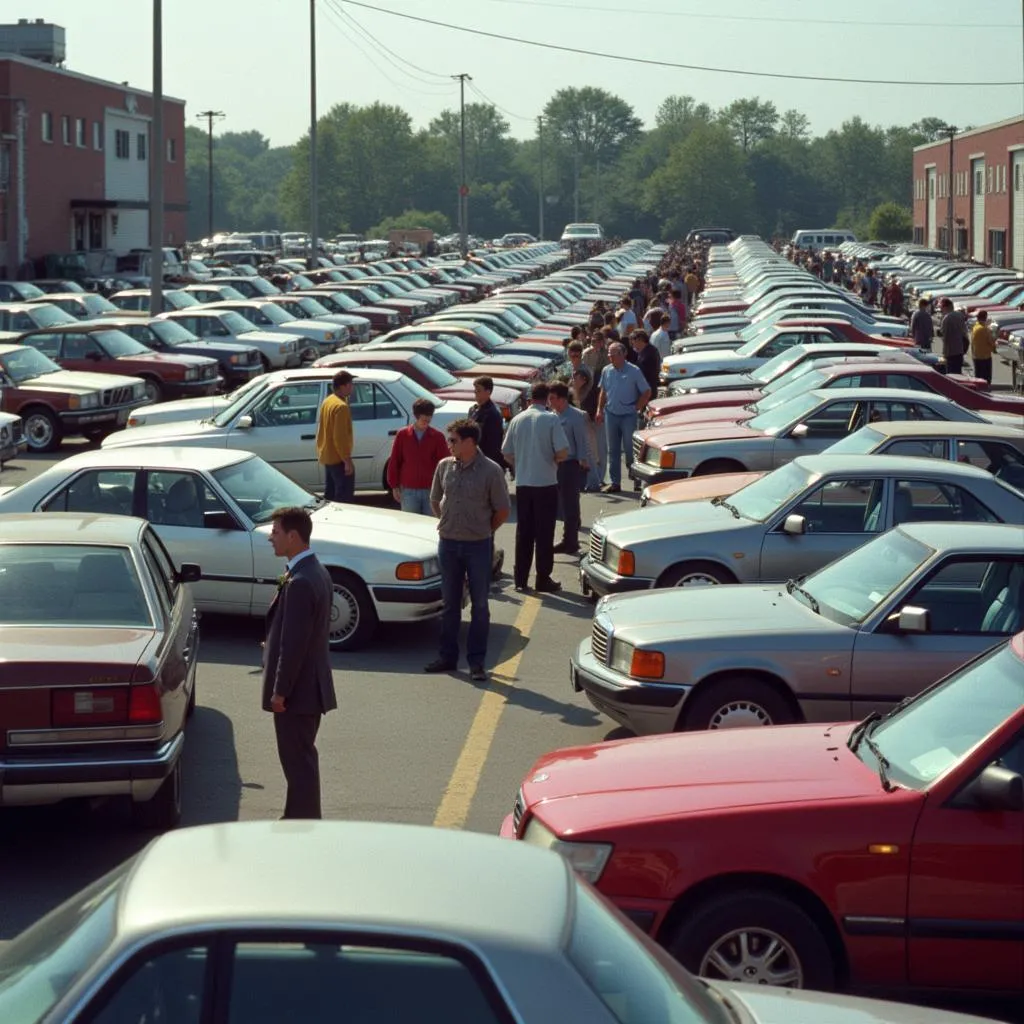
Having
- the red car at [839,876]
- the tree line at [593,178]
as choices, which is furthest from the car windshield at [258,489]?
the tree line at [593,178]

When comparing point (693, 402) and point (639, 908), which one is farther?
point (693, 402)

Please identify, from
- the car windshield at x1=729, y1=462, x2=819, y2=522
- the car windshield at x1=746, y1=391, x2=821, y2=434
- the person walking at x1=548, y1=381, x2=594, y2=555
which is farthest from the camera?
the car windshield at x1=746, y1=391, x2=821, y2=434

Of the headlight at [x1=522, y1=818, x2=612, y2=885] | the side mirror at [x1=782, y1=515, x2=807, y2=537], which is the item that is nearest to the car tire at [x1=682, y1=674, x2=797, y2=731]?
the side mirror at [x1=782, y1=515, x2=807, y2=537]

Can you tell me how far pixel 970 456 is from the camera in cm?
1344

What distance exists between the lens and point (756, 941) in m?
5.66

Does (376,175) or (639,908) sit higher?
(376,175)

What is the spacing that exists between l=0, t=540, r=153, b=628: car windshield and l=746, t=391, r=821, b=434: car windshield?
9.28 meters

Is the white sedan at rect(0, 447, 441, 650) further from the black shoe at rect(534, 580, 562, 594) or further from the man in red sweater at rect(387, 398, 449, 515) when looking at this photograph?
the black shoe at rect(534, 580, 562, 594)

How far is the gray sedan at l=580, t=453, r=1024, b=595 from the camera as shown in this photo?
11383 millimetres

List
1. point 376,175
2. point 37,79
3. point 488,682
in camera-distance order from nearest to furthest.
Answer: point 488,682 → point 37,79 → point 376,175

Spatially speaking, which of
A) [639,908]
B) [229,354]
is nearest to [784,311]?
[229,354]

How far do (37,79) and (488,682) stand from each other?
193ft

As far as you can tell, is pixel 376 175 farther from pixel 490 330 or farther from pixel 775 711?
pixel 775 711

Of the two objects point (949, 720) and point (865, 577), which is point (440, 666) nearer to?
point (865, 577)
